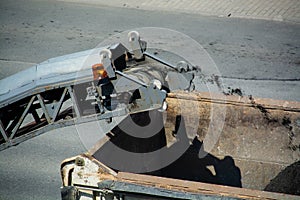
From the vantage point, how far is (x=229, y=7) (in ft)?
39.1

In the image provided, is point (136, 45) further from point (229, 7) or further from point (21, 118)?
point (229, 7)

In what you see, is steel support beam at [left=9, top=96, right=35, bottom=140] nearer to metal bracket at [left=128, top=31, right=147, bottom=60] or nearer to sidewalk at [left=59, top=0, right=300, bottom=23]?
metal bracket at [left=128, top=31, right=147, bottom=60]

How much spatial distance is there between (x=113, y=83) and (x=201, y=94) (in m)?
1.39

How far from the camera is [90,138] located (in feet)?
24.4

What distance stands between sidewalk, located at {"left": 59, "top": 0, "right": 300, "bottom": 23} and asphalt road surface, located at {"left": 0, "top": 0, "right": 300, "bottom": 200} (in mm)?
261

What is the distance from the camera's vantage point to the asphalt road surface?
7.07 meters

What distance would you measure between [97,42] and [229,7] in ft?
11.7

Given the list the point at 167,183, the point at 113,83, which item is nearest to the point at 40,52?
the point at 113,83

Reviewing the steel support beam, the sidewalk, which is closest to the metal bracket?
the steel support beam

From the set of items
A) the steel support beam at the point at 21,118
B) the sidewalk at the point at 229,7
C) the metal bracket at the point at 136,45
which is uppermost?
the sidewalk at the point at 229,7

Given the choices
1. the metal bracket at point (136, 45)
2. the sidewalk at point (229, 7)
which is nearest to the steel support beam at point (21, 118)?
the metal bracket at point (136, 45)

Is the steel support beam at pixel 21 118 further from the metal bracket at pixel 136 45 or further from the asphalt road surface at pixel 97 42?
the asphalt road surface at pixel 97 42

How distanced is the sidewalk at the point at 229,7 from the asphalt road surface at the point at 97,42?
0.26m

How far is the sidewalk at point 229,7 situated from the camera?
1159 centimetres
